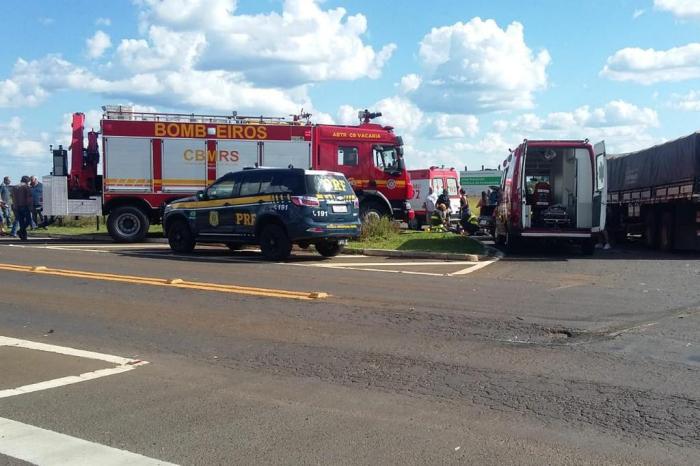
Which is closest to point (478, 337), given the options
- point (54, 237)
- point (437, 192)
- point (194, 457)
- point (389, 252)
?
point (194, 457)

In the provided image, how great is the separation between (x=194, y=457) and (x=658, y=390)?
3.64 m

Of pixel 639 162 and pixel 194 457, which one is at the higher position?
pixel 639 162

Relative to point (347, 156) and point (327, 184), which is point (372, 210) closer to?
point (347, 156)

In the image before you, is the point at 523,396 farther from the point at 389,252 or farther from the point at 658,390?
the point at 389,252

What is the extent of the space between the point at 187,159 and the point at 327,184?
699 cm

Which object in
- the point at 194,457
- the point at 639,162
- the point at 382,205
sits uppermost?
the point at 639,162

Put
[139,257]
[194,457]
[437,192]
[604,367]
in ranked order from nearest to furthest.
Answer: [194,457], [604,367], [139,257], [437,192]

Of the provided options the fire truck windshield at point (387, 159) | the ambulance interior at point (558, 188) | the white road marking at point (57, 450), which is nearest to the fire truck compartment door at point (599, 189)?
the ambulance interior at point (558, 188)

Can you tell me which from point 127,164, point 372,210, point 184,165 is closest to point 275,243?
point 372,210

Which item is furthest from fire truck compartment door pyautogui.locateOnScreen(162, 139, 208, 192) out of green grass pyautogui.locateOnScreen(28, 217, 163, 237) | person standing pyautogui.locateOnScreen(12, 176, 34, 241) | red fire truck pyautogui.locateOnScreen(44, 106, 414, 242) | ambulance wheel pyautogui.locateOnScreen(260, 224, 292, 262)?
ambulance wheel pyautogui.locateOnScreen(260, 224, 292, 262)

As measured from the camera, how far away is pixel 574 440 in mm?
4637

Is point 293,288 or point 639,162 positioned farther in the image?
point 639,162

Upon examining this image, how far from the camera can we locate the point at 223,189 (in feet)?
53.3

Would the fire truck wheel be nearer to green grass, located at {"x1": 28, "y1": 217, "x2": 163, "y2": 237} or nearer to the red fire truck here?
the red fire truck
